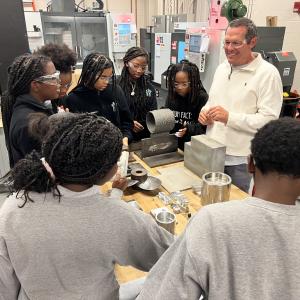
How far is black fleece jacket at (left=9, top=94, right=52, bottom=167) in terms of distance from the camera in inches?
51.4

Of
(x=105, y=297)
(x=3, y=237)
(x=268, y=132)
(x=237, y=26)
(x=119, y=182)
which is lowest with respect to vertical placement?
(x=105, y=297)

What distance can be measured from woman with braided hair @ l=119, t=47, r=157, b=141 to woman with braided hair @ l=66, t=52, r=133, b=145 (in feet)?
0.63

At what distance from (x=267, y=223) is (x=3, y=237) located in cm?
69

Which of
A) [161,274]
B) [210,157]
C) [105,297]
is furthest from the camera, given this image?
[210,157]

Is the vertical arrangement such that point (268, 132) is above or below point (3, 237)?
above

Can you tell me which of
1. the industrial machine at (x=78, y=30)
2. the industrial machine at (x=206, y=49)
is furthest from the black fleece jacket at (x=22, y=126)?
the industrial machine at (x=78, y=30)

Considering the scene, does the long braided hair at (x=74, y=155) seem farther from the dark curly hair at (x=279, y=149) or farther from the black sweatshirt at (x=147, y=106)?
the black sweatshirt at (x=147, y=106)

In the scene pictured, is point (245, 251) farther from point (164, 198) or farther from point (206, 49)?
point (206, 49)

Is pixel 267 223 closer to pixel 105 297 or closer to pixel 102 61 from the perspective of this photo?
pixel 105 297

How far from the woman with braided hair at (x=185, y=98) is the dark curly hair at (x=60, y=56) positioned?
0.73m

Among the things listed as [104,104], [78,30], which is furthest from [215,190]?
[78,30]

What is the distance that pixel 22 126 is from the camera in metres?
1.31

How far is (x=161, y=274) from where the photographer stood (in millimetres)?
748

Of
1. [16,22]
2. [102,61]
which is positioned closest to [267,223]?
[102,61]
